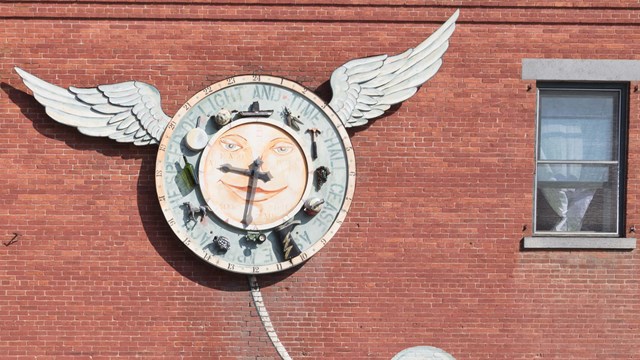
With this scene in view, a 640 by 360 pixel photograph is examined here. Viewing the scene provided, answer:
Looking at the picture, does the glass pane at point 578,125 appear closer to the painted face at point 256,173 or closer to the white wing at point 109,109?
the painted face at point 256,173

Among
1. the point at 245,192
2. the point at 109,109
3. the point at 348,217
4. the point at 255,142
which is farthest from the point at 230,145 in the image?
the point at 348,217

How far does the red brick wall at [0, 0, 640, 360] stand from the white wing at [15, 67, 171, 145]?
218mm

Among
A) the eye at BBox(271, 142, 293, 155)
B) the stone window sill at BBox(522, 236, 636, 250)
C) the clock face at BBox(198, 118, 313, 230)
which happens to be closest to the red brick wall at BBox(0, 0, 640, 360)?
the stone window sill at BBox(522, 236, 636, 250)

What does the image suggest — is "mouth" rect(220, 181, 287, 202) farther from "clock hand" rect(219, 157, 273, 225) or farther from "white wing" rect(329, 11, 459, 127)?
"white wing" rect(329, 11, 459, 127)

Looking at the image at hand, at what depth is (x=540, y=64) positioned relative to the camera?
9.21 meters

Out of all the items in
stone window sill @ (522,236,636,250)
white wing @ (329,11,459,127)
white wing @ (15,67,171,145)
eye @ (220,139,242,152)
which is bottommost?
stone window sill @ (522,236,636,250)

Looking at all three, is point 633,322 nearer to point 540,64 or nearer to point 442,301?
point 442,301

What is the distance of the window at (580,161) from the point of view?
30.9 ft

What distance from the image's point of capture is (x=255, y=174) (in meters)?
8.97

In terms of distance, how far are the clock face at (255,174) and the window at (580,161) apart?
2.49m

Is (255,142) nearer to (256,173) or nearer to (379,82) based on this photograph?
(256,173)

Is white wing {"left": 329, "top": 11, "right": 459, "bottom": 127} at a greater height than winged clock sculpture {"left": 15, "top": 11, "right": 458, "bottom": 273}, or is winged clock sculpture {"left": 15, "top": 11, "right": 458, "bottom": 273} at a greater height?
white wing {"left": 329, "top": 11, "right": 459, "bottom": 127}

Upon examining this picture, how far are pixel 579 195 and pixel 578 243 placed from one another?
0.65 m

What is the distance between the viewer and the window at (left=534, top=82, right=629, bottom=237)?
941 cm
